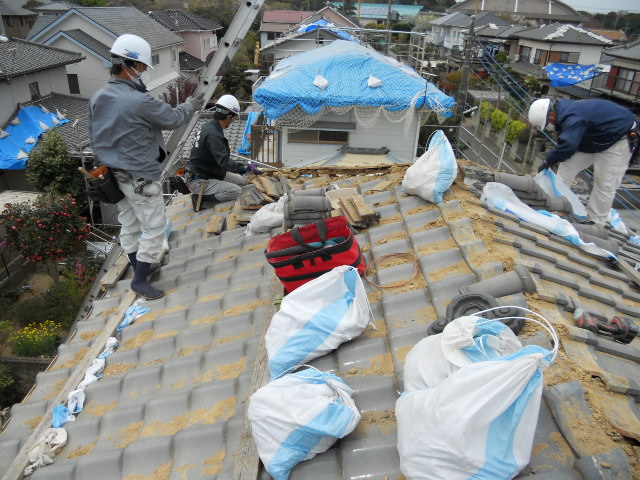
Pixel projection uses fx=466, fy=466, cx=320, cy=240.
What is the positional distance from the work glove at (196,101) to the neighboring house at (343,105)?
31.2ft

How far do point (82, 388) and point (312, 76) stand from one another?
13.2 m

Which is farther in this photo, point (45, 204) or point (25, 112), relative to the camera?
point (25, 112)

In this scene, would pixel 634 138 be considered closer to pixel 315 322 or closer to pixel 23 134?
pixel 315 322

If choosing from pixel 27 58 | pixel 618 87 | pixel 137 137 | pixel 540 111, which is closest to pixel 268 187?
pixel 137 137

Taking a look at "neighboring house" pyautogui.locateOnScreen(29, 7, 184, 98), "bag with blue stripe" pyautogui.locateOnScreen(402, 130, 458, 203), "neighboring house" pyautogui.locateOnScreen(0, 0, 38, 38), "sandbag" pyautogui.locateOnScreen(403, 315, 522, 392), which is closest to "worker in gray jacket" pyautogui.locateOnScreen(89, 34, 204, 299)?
"bag with blue stripe" pyautogui.locateOnScreen(402, 130, 458, 203)

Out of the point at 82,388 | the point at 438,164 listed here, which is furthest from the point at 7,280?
the point at 438,164

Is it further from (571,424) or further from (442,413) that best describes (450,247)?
(442,413)

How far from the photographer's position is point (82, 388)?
141 inches

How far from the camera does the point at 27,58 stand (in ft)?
64.3

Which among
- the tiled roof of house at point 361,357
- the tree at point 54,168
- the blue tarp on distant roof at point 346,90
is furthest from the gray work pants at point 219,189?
the tree at point 54,168

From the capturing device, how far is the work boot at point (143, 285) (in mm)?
4570

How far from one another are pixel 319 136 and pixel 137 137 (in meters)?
12.4

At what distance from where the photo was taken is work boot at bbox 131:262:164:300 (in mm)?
4570

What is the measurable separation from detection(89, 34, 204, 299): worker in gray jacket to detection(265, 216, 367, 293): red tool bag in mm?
1600
